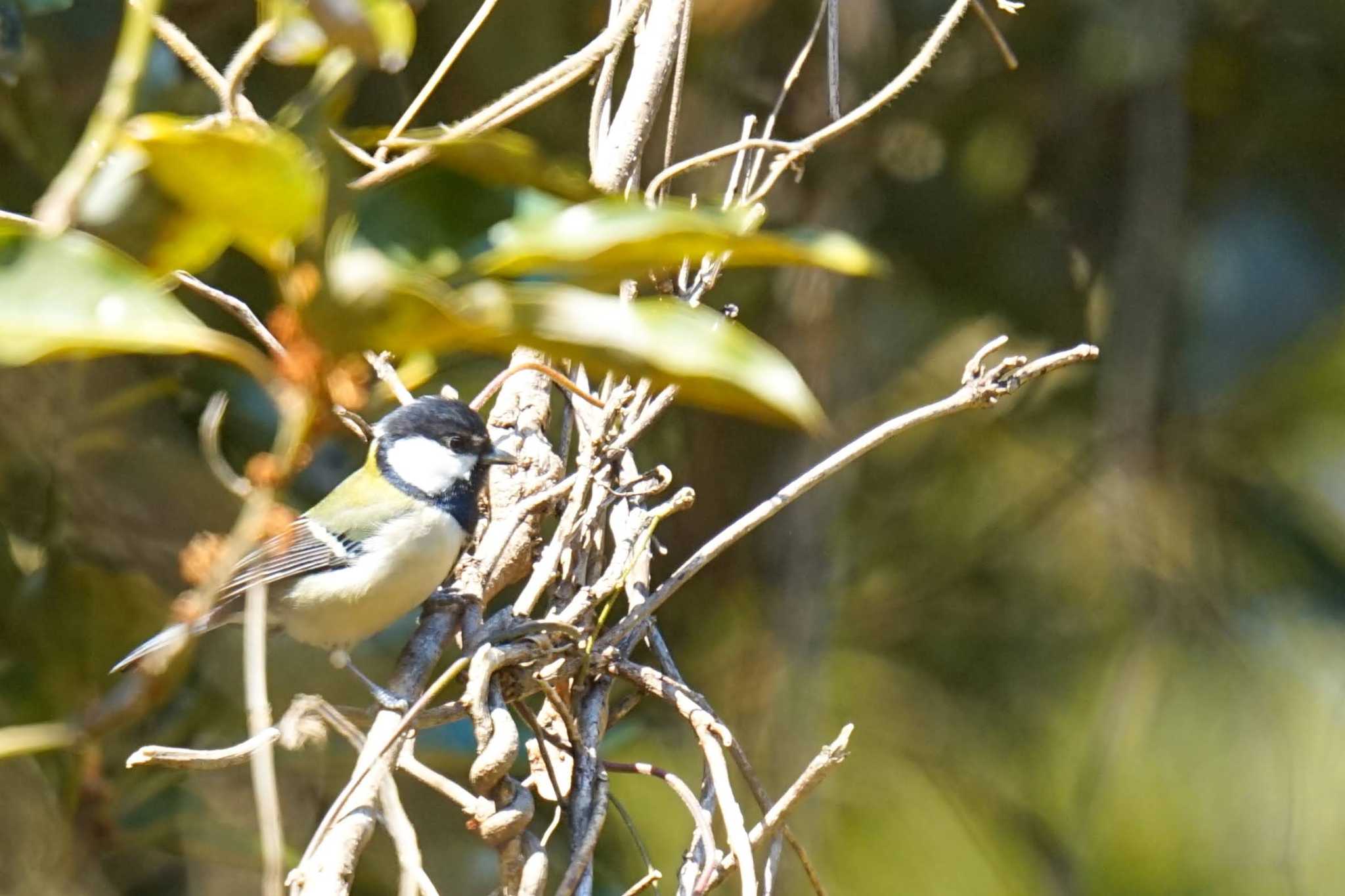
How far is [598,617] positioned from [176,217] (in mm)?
618

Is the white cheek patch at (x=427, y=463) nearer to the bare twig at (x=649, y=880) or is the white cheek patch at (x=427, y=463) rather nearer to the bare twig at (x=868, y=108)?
the bare twig at (x=868, y=108)

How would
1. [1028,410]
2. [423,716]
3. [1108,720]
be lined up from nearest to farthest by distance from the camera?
[423,716] < [1108,720] < [1028,410]

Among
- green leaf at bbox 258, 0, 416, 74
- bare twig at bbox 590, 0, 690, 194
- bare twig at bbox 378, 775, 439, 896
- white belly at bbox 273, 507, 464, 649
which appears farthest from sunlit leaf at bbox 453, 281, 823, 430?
white belly at bbox 273, 507, 464, 649

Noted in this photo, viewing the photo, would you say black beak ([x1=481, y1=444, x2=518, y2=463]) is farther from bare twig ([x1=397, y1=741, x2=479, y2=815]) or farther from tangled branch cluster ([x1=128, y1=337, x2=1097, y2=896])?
bare twig ([x1=397, y1=741, x2=479, y2=815])

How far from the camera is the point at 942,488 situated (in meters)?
2.84

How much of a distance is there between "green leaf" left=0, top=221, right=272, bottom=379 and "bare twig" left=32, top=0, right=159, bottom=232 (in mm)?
26

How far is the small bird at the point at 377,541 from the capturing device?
181cm

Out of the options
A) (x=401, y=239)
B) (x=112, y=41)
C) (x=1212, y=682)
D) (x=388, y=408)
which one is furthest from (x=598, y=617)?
(x=1212, y=682)

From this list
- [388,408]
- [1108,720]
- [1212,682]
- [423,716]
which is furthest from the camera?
[1212,682]

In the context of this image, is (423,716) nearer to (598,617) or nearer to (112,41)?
(598,617)

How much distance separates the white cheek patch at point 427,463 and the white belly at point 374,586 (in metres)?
0.04

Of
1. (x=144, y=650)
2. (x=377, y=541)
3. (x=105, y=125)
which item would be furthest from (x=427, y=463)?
(x=105, y=125)

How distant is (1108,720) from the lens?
8.51 ft

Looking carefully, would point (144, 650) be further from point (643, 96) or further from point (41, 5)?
point (643, 96)
